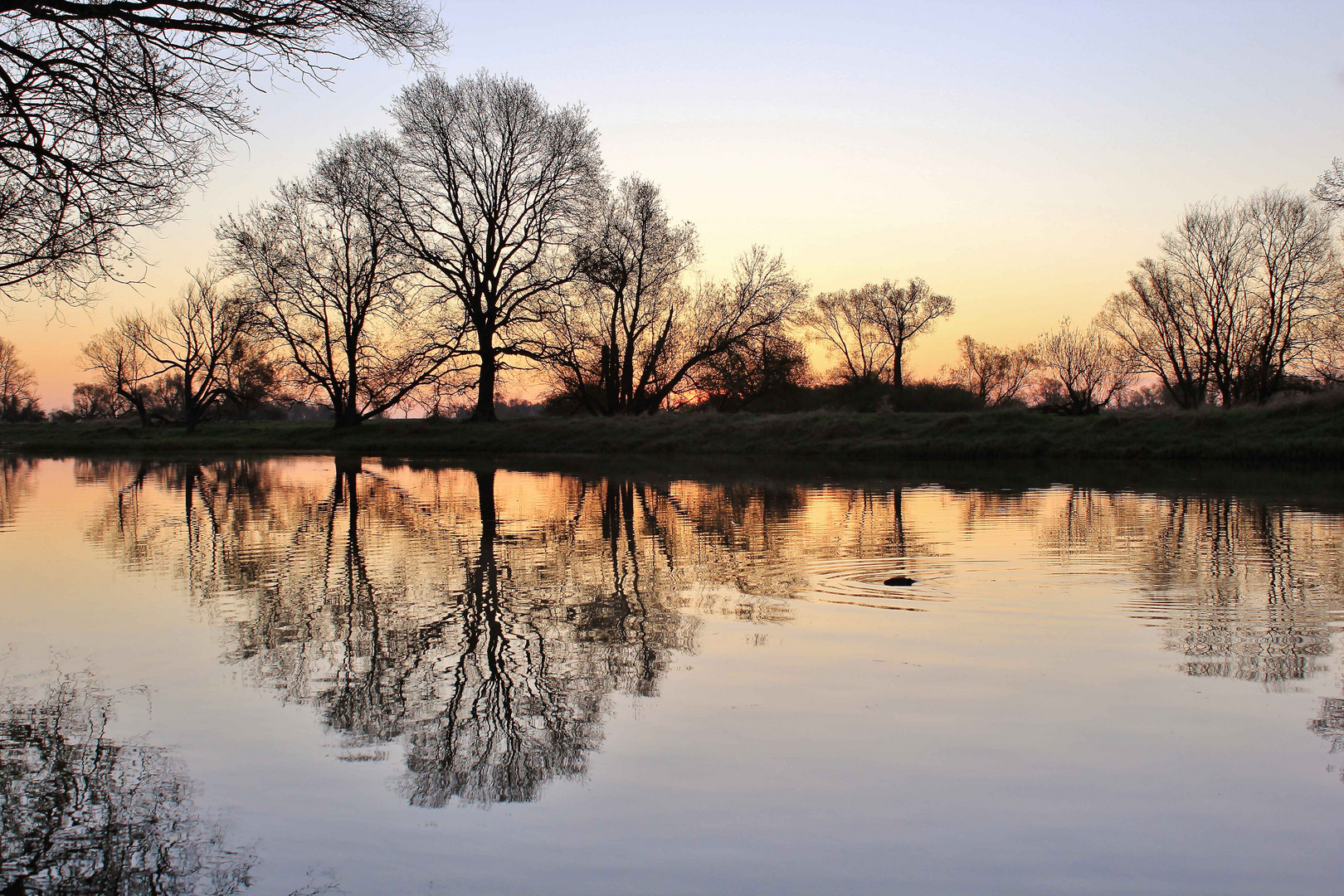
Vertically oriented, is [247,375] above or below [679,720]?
above

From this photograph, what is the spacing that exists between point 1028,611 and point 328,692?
198 inches

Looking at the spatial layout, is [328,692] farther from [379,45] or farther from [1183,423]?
[1183,423]

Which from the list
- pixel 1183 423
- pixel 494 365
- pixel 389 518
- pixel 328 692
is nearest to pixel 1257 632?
pixel 328 692

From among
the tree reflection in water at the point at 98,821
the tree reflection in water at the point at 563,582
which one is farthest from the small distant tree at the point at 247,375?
the tree reflection in water at the point at 98,821

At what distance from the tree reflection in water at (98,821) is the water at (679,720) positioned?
2cm

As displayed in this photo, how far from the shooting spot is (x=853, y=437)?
34750mm

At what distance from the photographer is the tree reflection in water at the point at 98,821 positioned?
330 centimetres

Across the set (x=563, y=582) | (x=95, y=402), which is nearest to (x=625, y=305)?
(x=563, y=582)

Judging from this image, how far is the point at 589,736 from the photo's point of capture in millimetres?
4664

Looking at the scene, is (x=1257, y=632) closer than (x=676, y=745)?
No

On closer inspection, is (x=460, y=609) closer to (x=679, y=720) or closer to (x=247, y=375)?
(x=679, y=720)

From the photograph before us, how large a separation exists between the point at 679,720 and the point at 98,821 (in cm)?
250

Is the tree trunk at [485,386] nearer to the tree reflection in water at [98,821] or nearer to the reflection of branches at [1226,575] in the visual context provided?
the reflection of branches at [1226,575]

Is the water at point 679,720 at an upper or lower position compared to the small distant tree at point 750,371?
lower
